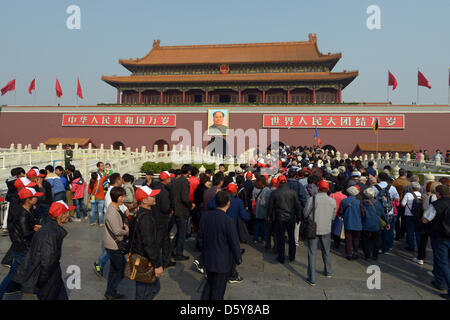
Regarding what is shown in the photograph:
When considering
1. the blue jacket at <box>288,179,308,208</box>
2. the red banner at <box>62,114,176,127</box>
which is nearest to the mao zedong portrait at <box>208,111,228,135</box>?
the red banner at <box>62,114,176,127</box>

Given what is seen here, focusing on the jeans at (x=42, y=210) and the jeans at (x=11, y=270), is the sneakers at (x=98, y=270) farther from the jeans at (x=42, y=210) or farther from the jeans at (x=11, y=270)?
the jeans at (x=42, y=210)

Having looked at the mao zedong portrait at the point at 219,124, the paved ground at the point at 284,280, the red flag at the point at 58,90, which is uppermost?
the red flag at the point at 58,90

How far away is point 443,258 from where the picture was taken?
4312mm

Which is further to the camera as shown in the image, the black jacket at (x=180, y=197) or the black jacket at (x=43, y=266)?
the black jacket at (x=180, y=197)

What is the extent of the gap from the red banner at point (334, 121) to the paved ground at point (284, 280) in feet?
71.9

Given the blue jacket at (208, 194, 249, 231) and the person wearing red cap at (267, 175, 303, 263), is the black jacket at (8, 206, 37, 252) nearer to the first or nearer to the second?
the blue jacket at (208, 194, 249, 231)

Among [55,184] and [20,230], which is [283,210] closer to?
[20,230]

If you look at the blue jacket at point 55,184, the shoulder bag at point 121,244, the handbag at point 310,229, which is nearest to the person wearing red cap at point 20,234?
the shoulder bag at point 121,244

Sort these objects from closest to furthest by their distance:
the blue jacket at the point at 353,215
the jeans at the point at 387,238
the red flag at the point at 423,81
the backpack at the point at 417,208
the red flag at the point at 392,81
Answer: the backpack at the point at 417,208 < the blue jacket at the point at 353,215 < the jeans at the point at 387,238 < the red flag at the point at 423,81 < the red flag at the point at 392,81

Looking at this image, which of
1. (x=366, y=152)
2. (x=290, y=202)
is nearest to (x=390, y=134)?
(x=366, y=152)

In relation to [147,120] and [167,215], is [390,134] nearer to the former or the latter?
[147,120]

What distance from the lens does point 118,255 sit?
3814 millimetres

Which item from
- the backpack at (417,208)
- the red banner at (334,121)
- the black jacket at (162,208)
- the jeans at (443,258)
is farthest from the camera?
the red banner at (334,121)

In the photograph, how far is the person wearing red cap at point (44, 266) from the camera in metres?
3.00
